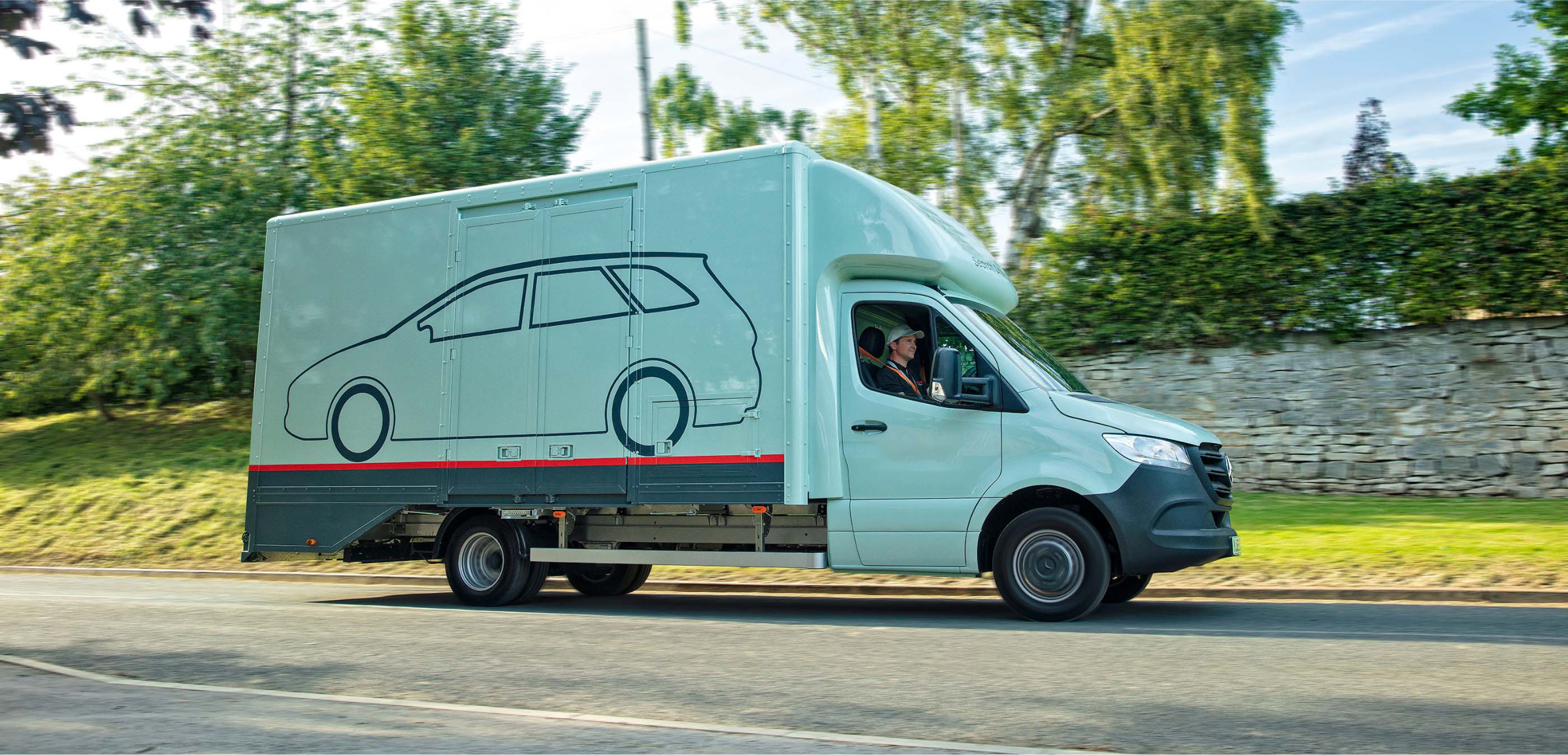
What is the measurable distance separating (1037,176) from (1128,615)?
41.8 feet

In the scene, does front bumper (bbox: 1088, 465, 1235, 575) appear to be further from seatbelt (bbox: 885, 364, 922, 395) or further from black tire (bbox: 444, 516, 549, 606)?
black tire (bbox: 444, 516, 549, 606)

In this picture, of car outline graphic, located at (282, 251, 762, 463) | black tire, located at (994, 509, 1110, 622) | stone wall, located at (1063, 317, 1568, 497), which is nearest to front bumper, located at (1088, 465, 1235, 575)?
black tire, located at (994, 509, 1110, 622)

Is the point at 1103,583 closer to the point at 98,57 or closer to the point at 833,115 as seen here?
the point at 833,115

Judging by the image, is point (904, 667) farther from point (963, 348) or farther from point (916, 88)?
point (916, 88)

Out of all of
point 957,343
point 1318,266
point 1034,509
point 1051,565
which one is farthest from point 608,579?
point 1318,266

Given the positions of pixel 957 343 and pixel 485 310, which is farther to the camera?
pixel 485 310

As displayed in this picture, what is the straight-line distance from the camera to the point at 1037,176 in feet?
65.1

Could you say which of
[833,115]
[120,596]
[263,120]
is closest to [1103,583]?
[120,596]

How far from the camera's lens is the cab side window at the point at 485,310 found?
963 centimetres

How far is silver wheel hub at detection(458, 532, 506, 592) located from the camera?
394 inches

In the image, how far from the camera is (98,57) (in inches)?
847

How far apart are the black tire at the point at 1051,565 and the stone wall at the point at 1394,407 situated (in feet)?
27.2

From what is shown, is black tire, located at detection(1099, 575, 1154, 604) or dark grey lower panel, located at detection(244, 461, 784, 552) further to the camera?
black tire, located at detection(1099, 575, 1154, 604)

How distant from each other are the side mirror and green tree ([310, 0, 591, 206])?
41.1 feet
